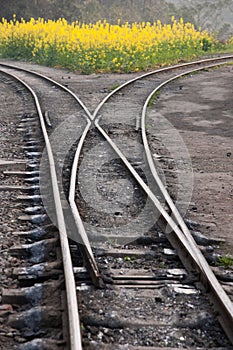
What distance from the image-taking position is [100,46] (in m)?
23.6

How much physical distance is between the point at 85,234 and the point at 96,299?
3.83ft

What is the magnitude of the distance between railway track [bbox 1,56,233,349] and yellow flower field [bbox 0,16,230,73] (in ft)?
38.7

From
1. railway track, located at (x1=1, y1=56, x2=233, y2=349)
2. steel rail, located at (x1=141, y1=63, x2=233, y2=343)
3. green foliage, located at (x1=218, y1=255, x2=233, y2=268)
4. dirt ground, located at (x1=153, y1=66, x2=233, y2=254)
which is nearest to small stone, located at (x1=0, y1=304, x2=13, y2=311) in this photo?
railway track, located at (x1=1, y1=56, x2=233, y2=349)

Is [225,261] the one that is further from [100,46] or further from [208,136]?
[100,46]

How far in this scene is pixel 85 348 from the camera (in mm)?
4301

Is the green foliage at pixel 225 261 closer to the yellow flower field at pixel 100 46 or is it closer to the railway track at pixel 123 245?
the railway track at pixel 123 245

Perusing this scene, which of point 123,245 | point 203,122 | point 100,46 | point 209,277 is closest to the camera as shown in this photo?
point 209,277

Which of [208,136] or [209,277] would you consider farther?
[208,136]

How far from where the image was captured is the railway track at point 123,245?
4656mm

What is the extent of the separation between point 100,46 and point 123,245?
59.7 ft

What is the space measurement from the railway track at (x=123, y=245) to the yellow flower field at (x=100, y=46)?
11.8 m

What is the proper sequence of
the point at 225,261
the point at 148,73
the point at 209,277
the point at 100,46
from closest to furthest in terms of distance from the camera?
the point at 209,277
the point at 225,261
the point at 148,73
the point at 100,46

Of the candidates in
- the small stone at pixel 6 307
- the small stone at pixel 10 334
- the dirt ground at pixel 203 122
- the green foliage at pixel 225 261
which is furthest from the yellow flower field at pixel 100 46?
the small stone at pixel 10 334

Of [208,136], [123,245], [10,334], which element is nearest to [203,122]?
[208,136]
